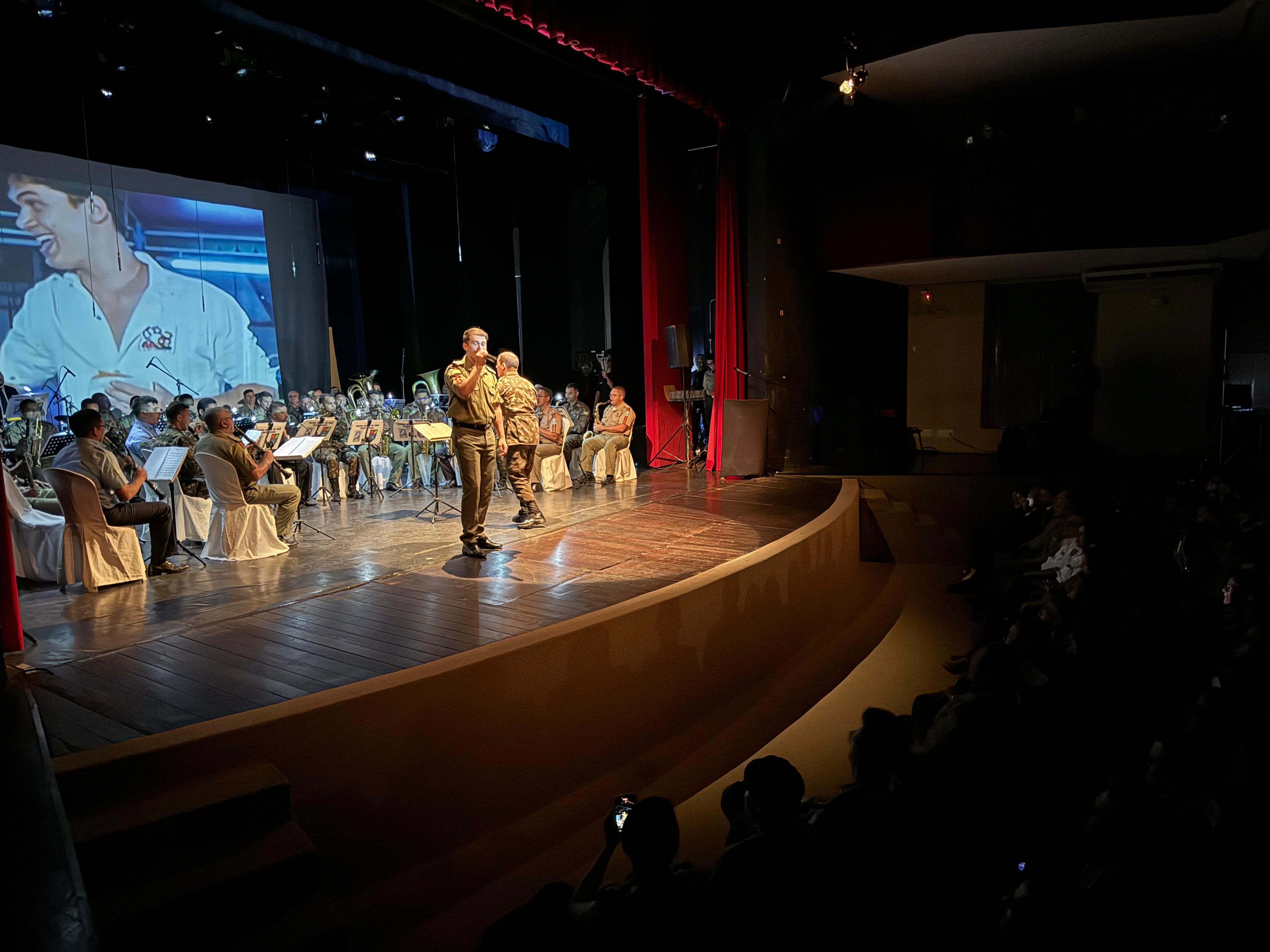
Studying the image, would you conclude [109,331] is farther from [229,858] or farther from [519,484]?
[229,858]

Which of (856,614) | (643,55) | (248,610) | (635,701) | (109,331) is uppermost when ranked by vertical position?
(643,55)

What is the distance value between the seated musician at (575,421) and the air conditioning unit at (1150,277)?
6.64 meters

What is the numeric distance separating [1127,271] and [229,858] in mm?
11430

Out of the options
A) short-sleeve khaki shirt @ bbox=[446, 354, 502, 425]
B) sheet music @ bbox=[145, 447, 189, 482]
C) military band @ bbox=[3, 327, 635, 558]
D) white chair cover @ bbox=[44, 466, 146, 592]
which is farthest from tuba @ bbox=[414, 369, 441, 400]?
white chair cover @ bbox=[44, 466, 146, 592]

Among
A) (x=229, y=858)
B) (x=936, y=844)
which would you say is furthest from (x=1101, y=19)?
(x=229, y=858)

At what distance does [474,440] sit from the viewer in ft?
18.8

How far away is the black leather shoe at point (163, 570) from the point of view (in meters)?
5.28

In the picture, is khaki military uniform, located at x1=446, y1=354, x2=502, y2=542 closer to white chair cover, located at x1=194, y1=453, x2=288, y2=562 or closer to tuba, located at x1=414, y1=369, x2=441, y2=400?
white chair cover, located at x1=194, y1=453, x2=288, y2=562

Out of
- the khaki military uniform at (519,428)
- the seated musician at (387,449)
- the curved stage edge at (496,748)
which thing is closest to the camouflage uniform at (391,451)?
the seated musician at (387,449)

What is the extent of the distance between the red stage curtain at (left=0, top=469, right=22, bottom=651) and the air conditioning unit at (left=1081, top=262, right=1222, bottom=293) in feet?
37.7

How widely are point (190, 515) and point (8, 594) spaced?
110 inches

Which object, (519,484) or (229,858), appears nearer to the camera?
(229,858)

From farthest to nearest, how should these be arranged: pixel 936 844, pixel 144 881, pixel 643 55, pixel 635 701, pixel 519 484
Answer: pixel 643 55, pixel 519 484, pixel 635 701, pixel 144 881, pixel 936 844

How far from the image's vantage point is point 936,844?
6.31 ft
